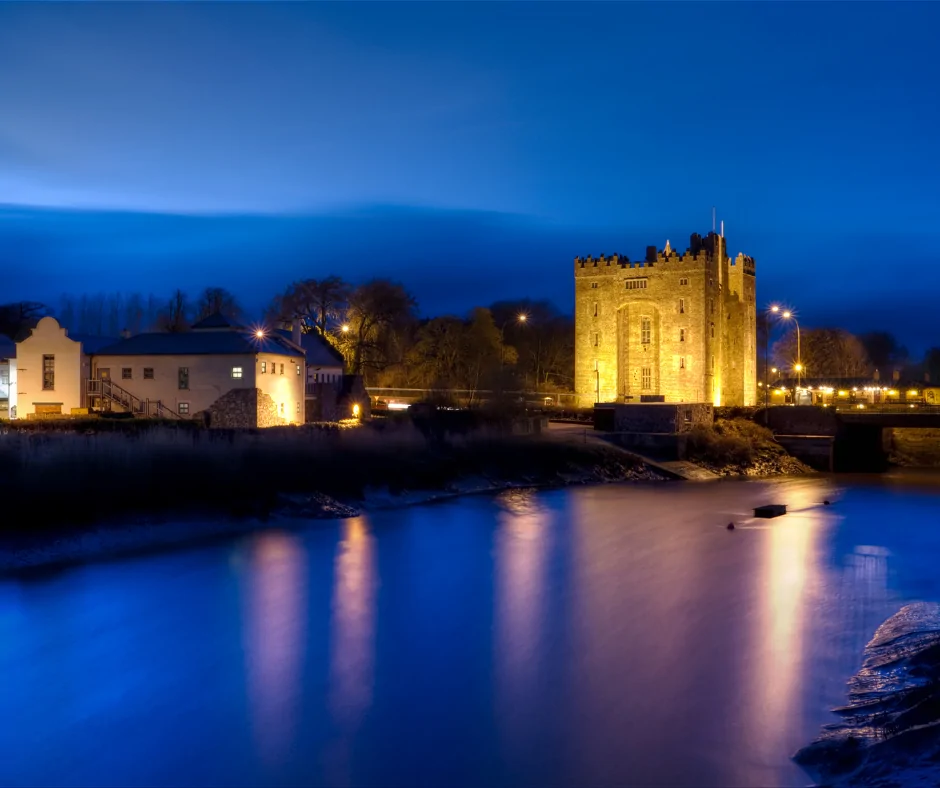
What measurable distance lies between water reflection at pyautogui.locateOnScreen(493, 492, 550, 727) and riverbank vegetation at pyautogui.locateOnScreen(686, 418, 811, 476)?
17.6 m

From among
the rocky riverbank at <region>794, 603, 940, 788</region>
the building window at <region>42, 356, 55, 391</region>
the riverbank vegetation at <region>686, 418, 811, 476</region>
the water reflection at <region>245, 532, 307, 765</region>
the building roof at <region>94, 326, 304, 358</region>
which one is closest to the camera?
the rocky riverbank at <region>794, 603, 940, 788</region>

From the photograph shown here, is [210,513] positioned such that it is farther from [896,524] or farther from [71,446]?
[896,524]

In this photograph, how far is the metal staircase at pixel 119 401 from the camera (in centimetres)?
3897

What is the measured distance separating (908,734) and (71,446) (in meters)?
23.4

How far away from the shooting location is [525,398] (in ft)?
190

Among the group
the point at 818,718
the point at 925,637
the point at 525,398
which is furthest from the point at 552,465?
the point at 818,718

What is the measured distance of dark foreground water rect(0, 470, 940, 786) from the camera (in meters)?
11.0

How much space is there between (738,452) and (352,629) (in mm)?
37657

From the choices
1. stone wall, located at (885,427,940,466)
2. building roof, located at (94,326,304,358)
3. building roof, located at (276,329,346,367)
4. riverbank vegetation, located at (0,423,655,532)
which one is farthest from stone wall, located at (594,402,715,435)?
building roof, located at (94,326,304,358)

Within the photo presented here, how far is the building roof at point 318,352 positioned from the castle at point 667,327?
17.7 m

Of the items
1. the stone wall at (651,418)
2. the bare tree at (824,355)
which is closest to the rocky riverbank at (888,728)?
the stone wall at (651,418)

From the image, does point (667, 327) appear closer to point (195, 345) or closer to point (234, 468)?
point (195, 345)

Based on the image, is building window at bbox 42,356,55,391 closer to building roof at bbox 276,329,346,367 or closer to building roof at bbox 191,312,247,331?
building roof at bbox 191,312,247,331

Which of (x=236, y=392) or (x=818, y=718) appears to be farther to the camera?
(x=236, y=392)
